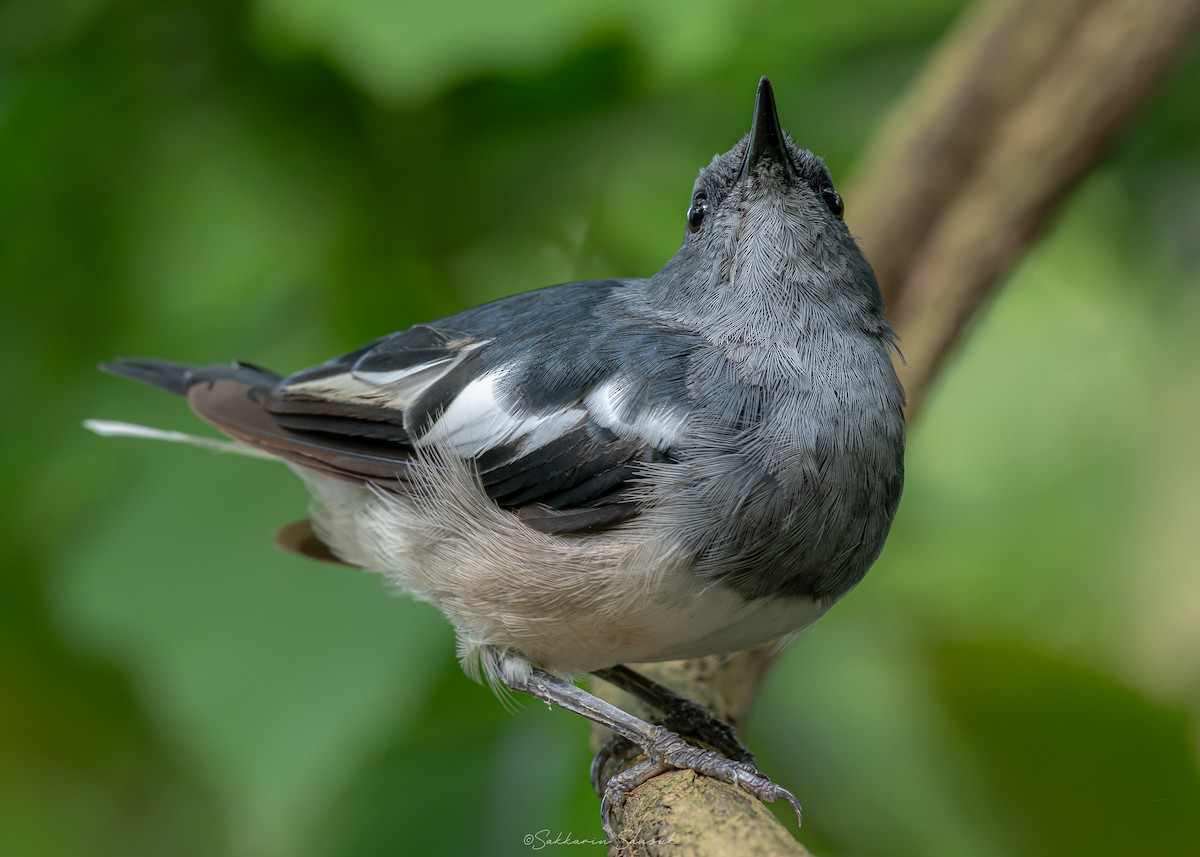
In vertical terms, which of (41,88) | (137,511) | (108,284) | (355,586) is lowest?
(355,586)

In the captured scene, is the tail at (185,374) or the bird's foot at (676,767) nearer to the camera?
the bird's foot at (676,767)

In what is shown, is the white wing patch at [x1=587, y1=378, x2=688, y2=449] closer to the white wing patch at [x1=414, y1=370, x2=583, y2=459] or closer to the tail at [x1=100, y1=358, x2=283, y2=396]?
the white wing patch at [x1=414, y1=370, x2=583, y2=459]

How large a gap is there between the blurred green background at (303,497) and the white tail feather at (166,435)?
57mm

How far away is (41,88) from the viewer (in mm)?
3115

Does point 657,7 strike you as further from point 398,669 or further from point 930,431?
point 930,431

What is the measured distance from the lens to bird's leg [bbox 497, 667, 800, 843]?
92.0 inches

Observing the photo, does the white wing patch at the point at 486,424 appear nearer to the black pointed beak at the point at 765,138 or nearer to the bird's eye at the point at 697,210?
the bird's eye at the point at 697,210

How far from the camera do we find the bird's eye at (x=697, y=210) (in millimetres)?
2709

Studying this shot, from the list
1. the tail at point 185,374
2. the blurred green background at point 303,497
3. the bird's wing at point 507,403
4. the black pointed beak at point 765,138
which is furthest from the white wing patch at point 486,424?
the black pointed beak at point 765,138

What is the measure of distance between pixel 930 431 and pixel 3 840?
311 cm

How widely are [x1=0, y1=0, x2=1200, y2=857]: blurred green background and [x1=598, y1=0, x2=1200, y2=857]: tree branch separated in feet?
0.51

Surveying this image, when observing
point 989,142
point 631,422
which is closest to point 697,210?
point 631,422

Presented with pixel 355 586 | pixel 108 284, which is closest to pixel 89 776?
pixel 355 586

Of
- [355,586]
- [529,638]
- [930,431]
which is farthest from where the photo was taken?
[930,431]
